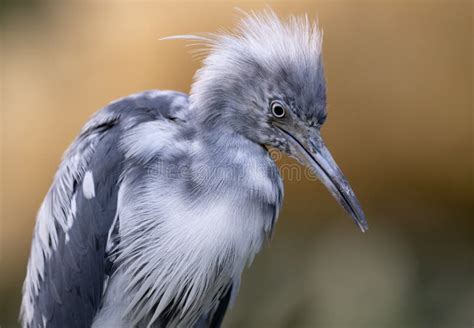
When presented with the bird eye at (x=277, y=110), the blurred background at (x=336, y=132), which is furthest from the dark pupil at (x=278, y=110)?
the blurred background at (x=336, y=132)

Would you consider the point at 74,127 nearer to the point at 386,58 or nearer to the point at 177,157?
the point at 386,58

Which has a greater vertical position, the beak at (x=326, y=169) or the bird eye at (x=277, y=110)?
the bird eye at (x=277, y=110)

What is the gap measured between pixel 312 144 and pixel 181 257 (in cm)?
63

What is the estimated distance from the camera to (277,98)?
228 cm

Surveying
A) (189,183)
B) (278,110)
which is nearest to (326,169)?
(278,110)

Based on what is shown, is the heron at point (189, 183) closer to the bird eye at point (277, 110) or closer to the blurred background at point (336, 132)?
the bird eye at point (277, 110)

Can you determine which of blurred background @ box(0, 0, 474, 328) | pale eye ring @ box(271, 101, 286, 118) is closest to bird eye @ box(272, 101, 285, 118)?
pale eye ring @ box(271, 101, 286, 118)

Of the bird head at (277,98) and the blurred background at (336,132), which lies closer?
the bird head at (277,98)

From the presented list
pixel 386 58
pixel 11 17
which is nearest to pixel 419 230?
pixel 386 58

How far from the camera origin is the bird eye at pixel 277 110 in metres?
2.28

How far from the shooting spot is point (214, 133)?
2299mm

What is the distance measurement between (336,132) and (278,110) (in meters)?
2.83

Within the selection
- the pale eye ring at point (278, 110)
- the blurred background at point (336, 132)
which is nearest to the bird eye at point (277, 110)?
the pale eye ring at point (278, 110)

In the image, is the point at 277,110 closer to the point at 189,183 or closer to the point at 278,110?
the point at 278,110
